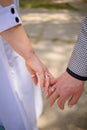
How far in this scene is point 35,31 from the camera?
142 inches

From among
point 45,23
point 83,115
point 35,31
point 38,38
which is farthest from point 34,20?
point 83,115

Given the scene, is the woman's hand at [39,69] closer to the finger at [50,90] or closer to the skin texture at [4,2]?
the finger at [50,90]

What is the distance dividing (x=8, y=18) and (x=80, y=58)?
1.09ft

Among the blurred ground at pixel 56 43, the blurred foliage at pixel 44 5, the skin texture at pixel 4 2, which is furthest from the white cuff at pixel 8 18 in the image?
the blurred foliage at pixel 44 5

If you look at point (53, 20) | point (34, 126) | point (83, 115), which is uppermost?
point (34, 126)

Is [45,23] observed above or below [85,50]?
below

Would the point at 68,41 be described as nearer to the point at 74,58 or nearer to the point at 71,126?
the point at 71,126

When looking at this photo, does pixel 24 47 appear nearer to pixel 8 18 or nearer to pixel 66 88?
pixel 8 18

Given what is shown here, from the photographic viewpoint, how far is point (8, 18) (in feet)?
3.83

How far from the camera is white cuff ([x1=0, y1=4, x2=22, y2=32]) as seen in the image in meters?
1.16

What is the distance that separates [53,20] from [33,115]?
248 centimetres

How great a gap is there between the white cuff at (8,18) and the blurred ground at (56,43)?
0.97 metres

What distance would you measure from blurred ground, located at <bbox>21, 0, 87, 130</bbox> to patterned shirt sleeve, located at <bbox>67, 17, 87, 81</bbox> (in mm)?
869

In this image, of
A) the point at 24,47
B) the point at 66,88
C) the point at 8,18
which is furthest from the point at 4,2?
the point at 66,88
